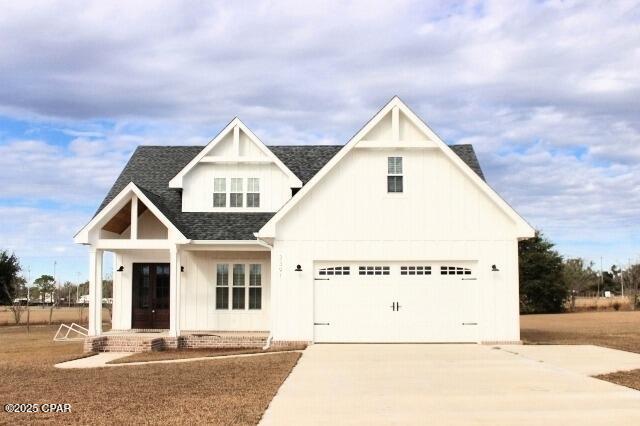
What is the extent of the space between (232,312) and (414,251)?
6862mm

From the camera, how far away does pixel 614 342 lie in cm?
2430

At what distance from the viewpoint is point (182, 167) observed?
2828cm

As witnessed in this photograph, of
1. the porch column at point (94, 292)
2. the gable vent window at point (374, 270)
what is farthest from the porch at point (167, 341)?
the gable vent window at point (374, 270)

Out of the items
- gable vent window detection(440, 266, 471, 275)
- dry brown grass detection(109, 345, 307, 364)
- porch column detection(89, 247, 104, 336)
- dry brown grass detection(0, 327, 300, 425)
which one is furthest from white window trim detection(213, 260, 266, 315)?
gable vent window detection(440, 266, 471, 275)

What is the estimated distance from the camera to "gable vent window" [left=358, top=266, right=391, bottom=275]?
22.5 m

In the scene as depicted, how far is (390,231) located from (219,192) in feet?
22.4

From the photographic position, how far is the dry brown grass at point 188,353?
1925 cm

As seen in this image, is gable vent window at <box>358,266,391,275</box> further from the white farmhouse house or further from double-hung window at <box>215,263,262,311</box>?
double-hung window at <box>215,263,262,311</box>

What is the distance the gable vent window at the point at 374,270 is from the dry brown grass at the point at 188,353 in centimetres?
289

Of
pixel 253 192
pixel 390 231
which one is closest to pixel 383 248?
pixel 390 231

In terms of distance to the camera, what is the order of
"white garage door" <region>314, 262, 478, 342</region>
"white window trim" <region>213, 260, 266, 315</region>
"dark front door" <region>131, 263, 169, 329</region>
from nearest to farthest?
"white garage door" <region>314, 262, 478, 342</region>
"white window trim" <region>213, 260, 266, 315</region>
"dark front door" <region>131, 263, 169, 329</region>

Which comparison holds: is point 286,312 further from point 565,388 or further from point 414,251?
point 565,388

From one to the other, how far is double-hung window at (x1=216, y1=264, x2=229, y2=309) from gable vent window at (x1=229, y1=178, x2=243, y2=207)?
221 centimetres

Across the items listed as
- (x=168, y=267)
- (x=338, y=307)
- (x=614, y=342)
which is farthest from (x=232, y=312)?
(x=614, y=342)
